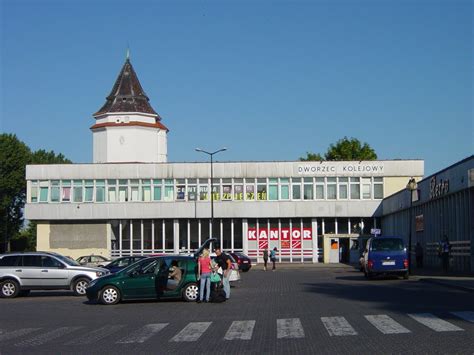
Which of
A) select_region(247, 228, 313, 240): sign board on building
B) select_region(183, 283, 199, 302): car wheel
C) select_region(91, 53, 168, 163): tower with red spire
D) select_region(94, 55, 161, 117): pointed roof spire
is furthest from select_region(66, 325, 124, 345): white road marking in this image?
select_region(94, 55, 161, 117): pointed roof spire

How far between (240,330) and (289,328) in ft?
3.32

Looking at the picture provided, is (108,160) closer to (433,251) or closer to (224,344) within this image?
(433,251)

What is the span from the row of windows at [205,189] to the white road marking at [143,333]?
52.4 m

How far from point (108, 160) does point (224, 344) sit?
235 feet

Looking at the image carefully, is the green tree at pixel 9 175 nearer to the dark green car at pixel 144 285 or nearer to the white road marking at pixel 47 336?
the dark green car at pixel 144 285

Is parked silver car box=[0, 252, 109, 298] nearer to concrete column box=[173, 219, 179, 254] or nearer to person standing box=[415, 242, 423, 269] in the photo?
person standing box=[415, 242, 423, 269]

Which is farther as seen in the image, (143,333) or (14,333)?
(14,333)

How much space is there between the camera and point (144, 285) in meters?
24.4

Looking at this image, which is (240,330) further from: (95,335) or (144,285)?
(144,285)

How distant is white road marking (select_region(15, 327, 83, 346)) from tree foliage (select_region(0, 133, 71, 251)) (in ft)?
250

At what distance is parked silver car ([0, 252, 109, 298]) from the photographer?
28.6 meters

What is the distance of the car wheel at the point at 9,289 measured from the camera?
28.6m

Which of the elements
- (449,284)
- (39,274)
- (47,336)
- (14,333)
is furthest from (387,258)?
(47,336)

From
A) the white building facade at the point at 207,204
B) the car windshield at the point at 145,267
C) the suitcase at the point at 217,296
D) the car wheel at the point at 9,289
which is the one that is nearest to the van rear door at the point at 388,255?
the suitcase at the point at 217,296
